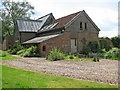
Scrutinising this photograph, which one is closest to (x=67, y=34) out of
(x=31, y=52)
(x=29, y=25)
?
(x=31, y=52)

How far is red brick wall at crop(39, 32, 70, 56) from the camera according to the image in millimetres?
20609

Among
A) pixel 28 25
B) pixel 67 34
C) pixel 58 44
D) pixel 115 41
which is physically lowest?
pixel 58 44

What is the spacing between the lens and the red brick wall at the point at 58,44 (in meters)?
20.6

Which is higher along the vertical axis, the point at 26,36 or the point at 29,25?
the point at 29,25

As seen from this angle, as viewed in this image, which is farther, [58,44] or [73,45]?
[73,45]

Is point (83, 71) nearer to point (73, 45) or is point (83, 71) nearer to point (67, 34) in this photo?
point (67, 34)

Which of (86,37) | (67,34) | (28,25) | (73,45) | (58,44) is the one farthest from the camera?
(28,25)

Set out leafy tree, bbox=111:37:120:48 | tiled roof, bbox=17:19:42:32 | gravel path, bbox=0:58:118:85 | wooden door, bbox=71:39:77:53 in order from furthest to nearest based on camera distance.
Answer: leafy tree, bbox=111:37:120:48 → tiled roof, bbox=17:19:42:32 → wooden door, bbox=71:39:77:53 → gravel path, bbox=0:58:118:85

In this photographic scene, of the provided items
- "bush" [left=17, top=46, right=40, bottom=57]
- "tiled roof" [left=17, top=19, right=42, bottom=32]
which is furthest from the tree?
"bush" [left=17, top=46, right=40, bottom=57]

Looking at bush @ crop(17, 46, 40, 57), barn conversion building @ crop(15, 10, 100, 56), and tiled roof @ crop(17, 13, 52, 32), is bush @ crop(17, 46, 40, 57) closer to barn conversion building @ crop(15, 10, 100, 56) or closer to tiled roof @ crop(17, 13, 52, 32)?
barn conversion building @ crop(15, 10, 100, 56)

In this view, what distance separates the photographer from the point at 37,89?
4.82 metres

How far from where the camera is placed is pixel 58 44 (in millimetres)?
21672

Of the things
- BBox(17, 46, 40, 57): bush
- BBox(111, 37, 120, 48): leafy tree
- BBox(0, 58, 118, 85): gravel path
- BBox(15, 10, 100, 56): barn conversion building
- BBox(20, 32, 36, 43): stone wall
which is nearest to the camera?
BBox(0, 58, 118, 85): gravel path

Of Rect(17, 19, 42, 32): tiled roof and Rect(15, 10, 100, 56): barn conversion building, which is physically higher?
Rect(17, 19, 42, 32): tiled roof
